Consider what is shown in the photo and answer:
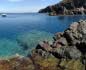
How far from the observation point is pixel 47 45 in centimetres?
4600

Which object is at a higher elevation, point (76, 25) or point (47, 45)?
point (76, 25)

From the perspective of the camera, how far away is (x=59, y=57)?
40562mm

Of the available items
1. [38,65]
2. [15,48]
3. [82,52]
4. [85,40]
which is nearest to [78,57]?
[82,52]

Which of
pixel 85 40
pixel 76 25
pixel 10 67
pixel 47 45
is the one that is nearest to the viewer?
pixel 10 67

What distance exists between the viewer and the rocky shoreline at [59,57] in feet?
123

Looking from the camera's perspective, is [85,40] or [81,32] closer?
[85,40]

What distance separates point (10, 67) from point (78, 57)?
12.1m

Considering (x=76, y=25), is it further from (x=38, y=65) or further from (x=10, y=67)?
(x=10, y=67)

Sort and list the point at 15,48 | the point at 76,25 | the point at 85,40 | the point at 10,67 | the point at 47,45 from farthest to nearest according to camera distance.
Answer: the point at 15,48 → the point at 76,25 → the point at 47,45 → the point at 85,40 → the point at 10,67

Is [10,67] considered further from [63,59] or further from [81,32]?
[81,32]

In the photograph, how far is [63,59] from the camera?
3938 cm

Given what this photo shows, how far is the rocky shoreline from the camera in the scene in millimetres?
37500

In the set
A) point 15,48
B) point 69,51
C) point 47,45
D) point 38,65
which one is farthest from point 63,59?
point 15,48

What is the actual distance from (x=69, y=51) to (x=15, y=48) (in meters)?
20.0
